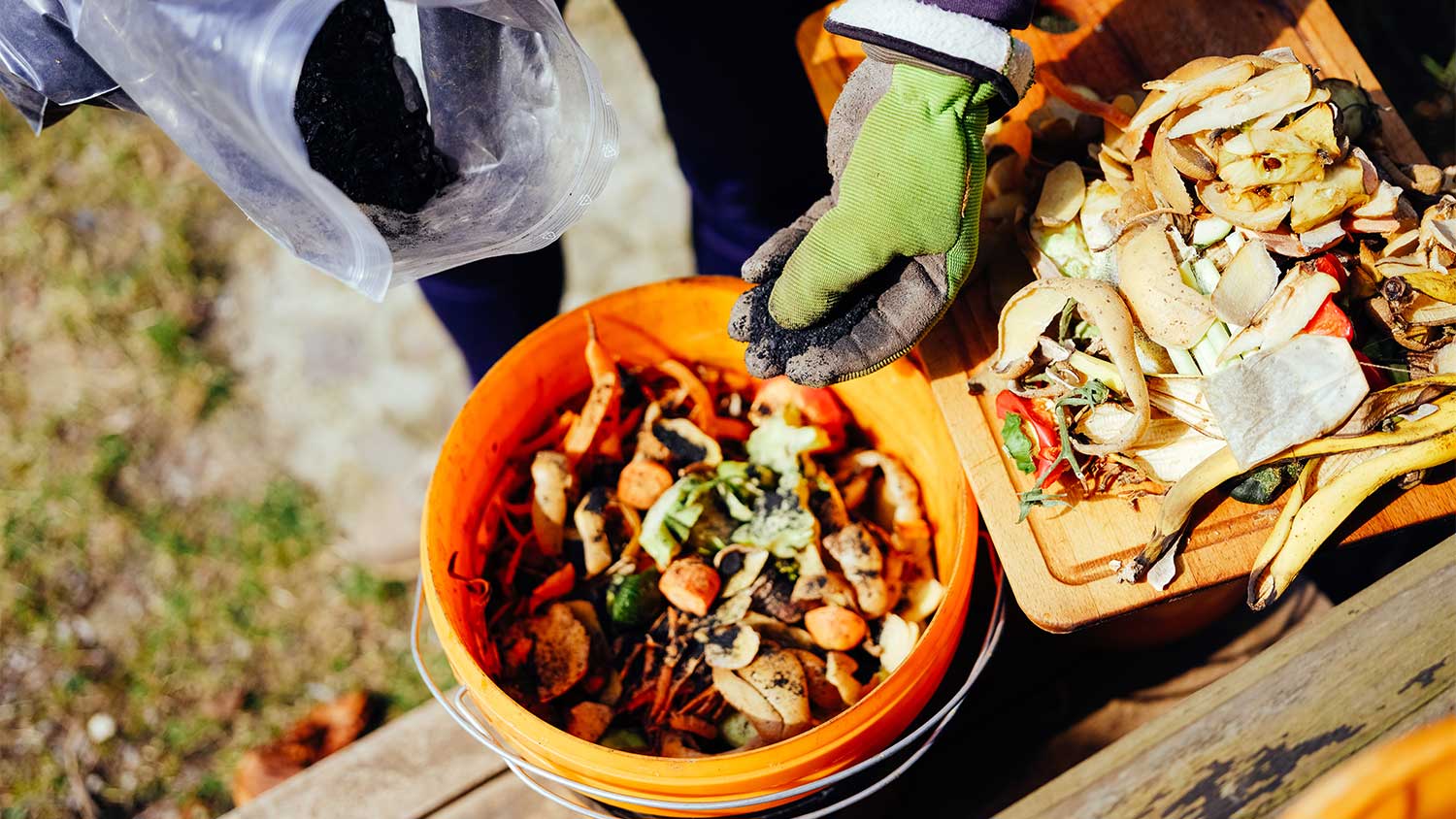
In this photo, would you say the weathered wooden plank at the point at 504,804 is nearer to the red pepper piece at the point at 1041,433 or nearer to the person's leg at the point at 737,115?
the red pepper piece at the point at 1041,433

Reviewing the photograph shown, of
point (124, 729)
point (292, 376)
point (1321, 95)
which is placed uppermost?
point (1321, 95)

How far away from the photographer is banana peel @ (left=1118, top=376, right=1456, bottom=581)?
3.54 ft

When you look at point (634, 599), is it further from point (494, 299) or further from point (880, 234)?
point (494, 299)

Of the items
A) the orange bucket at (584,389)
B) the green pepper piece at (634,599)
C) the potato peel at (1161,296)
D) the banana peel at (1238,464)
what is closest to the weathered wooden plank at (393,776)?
the orange bucket at (584,389)

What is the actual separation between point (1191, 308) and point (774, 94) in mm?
852

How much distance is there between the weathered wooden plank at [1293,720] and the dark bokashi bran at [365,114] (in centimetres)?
99

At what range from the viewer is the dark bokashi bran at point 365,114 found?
117cm

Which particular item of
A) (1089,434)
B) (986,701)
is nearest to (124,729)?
(986,701)

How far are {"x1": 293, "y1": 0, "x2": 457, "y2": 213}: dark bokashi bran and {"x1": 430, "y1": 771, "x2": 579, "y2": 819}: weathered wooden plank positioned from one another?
2.78 ft

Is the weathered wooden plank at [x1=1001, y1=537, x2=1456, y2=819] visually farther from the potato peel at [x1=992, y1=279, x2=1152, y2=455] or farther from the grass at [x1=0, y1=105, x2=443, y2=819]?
the grass at [x1=0, y1=105, x2=443, y2=819]

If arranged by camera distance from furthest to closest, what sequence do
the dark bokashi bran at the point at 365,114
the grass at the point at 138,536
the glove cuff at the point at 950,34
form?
the grass at the point at 138,536 < the dark bokashi bran at the point at 365,114 < the glove cuff at the point at 950,34

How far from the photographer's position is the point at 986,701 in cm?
164

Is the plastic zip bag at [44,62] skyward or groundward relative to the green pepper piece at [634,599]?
skyward

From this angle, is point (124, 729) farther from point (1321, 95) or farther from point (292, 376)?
point (1321, 95)
